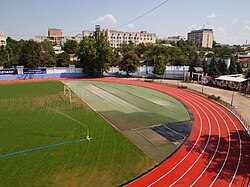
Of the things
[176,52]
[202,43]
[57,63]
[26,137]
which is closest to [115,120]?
[26,137]

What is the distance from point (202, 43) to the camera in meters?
150

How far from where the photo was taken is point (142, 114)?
21453mm

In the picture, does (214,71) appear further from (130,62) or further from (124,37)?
(124,37)

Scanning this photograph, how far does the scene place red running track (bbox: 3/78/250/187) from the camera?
10820 millimetres

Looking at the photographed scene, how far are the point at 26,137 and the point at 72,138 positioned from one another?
11.6ft

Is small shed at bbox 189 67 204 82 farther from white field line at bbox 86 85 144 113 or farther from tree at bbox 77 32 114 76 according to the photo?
white field line at bbox 86 85 144 113

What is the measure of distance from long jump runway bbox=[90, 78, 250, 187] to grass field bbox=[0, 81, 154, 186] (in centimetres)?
121

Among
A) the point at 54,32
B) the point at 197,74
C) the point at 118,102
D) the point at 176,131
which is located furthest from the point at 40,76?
the point at 54,32

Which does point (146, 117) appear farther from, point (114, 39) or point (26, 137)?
point (114, 39)

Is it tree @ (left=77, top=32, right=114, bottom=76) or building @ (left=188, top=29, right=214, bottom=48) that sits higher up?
building @ (left=188, top=29, right=214, bottom=48)

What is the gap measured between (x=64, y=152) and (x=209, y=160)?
947 cm

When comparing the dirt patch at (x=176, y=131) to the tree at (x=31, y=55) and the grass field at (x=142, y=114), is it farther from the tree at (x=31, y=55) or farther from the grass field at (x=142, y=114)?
the tree at (x=31, y=55)

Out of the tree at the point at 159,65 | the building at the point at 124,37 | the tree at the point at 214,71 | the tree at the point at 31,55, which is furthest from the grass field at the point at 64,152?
the building at the point at 124,37

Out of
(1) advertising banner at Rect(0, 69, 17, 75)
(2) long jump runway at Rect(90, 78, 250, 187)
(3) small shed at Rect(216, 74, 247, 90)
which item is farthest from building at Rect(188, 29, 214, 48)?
(2) long jump runway at Rect(90, 78, 250, 187)
